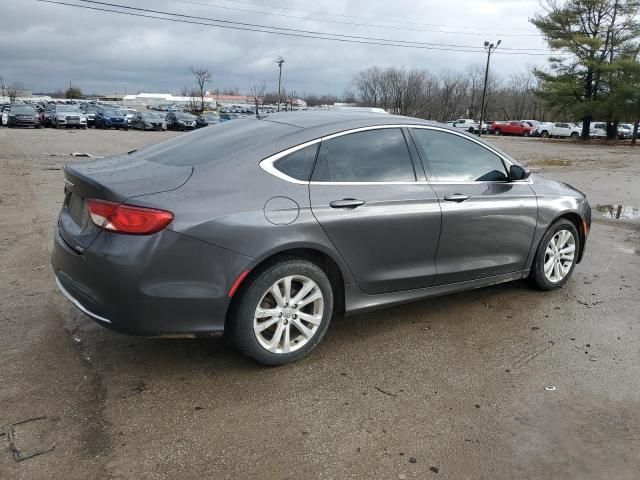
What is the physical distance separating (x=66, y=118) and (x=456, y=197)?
130 feet

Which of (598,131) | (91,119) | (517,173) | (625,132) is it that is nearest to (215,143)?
(517,173)

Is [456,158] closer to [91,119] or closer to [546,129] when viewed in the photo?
[91,119]

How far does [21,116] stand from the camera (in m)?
36.9

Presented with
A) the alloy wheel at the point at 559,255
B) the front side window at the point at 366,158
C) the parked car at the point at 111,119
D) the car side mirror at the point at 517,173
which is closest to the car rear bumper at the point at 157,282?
the front side window at the point at 366,158

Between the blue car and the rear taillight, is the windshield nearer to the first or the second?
the blue car

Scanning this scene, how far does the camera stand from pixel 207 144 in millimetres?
3912

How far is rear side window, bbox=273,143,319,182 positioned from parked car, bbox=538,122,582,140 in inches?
2149

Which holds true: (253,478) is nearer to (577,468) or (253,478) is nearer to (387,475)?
(387,475)

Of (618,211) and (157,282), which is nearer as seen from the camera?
(157,282)

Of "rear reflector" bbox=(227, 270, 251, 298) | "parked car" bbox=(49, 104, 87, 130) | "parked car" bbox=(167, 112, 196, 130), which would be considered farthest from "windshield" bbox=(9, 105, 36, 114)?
"rear reflector" bbox=(227, 270, 251, 298)

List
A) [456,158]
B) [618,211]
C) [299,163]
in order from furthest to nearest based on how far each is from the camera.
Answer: [618,211], [456,158], [299,163]

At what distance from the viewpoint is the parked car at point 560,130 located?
52562 mm

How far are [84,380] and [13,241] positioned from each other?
3925 millimetres

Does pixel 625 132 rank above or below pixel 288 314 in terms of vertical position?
above
